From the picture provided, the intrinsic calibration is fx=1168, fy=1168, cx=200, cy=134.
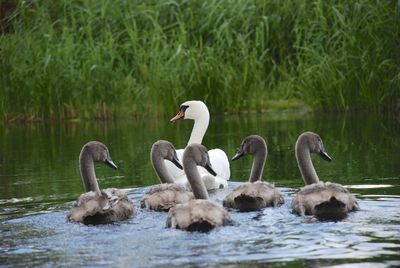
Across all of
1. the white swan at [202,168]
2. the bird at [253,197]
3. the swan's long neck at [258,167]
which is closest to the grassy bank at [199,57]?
the white swan at [202,168]

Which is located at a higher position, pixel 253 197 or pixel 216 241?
pixel 253 197

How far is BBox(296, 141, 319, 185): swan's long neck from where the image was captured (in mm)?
11188

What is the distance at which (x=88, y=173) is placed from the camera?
37.1ft

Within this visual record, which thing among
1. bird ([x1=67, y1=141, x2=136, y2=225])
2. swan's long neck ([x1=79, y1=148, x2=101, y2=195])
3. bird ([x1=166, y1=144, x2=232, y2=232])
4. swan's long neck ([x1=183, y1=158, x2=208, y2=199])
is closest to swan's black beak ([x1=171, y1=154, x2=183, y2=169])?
swan's long neck ([x1=79, y1=148, x2=101, y2=195])

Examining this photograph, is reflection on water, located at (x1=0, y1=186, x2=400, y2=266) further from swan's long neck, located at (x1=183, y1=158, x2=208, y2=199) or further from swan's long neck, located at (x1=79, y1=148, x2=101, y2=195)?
swan's long neck, located at (x1=79, y1=148, x2=101, y2=195)

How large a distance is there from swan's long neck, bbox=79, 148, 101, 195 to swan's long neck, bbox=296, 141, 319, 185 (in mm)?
1984

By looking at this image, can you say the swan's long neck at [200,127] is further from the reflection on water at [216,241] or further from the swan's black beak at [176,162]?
the reflection on water at [216,241]

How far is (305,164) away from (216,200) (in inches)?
38.2

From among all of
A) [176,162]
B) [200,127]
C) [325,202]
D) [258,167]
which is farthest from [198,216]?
[200,127]

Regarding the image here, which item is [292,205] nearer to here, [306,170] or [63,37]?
[306,170]

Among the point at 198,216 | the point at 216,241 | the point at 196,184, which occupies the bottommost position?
the point at 216,241

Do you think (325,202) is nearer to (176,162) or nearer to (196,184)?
(196,184)

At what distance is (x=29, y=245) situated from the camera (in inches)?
350

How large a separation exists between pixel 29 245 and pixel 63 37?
47.1 feet
